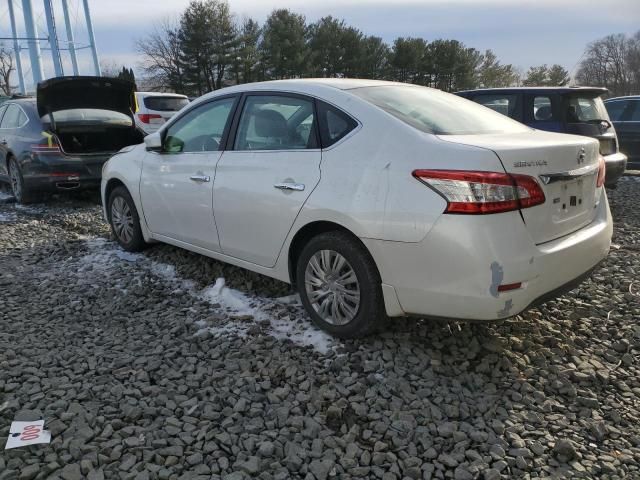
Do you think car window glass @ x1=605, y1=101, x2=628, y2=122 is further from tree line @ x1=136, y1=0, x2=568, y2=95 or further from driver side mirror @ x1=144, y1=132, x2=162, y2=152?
tree line @ x1=136, y1=0, x2=568, y2=95

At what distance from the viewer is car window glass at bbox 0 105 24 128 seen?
774 centimetres

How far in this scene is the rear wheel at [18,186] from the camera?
744 cm

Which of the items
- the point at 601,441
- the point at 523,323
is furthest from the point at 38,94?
the point at 601,441

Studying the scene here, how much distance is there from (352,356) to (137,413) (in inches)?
49.3

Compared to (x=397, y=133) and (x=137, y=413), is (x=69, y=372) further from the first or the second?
(x=397, y=133)

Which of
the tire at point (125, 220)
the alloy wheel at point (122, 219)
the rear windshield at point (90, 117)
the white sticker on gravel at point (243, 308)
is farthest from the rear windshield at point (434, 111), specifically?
the rear windshield at point (90, 117)

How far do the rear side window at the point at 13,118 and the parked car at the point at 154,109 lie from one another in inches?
170

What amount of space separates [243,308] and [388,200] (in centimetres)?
161

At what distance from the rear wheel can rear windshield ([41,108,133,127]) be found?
2.91 feet

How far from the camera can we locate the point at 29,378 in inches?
119

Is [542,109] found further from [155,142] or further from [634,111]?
[155,142]

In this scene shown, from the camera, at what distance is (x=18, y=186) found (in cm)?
768

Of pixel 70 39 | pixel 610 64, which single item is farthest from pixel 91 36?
pixel 610 64

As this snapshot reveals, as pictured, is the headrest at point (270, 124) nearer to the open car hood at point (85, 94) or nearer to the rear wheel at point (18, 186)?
the open car hood at point (85, 94)
